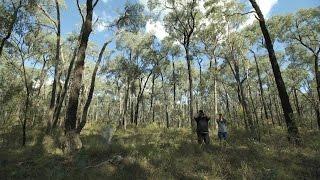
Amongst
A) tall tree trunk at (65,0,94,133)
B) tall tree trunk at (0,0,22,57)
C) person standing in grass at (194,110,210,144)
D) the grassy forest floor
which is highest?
tall tree trunk at (0,0,22,57)

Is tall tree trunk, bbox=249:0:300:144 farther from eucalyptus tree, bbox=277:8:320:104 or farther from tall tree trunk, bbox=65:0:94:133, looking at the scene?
eucalyptus tree, bbox=277:8:320:104

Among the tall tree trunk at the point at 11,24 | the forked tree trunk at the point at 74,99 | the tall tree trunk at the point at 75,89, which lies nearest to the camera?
the forked tree trunk at the point at 74,99

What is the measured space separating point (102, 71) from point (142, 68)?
7.21 meters

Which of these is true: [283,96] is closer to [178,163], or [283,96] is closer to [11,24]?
[178,163]

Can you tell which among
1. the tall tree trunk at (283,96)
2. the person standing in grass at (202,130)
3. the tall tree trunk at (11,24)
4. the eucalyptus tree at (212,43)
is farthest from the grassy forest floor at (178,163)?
the eucalyptus tree at (212,43)

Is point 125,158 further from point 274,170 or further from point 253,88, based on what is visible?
point 253,88

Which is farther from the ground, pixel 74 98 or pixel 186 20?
pixel 186 20

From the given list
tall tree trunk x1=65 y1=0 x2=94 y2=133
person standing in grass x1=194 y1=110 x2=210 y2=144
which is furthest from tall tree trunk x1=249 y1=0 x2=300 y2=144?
tall tree trunk x1=65 y1=0 x2=94 y2=133

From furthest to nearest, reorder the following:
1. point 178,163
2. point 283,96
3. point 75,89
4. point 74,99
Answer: point 283,96 < point 75,89 < point 74,99 < point 178,163

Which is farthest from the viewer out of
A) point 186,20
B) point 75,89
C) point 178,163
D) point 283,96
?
point 186,20

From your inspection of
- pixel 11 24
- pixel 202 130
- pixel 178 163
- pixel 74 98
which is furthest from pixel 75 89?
pixel 11 24

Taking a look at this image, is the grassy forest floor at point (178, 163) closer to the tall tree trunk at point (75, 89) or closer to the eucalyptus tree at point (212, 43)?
the tall tree trunk at point (75, 89)

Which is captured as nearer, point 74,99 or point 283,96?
point 74,99

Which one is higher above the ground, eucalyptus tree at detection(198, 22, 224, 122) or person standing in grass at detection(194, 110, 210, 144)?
eucalyptus tree at detection(198, 22, 224, 122)
